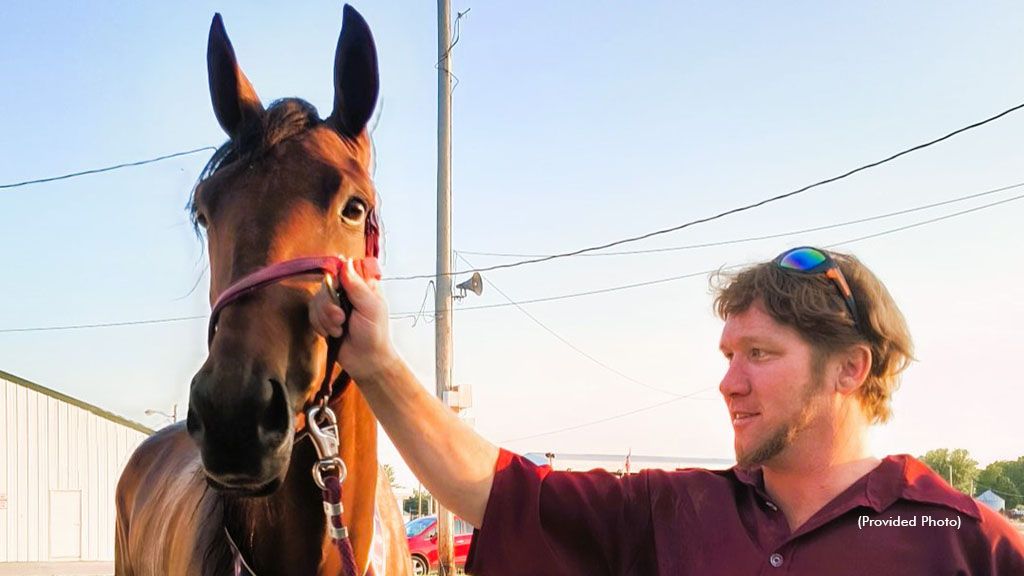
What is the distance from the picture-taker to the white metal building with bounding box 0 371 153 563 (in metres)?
22.9

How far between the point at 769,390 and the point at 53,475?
86.4 ft

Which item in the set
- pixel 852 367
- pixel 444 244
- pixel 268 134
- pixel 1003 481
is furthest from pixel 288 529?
pixel 1003 481

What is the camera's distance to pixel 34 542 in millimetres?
22922

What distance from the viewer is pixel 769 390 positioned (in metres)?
1.86

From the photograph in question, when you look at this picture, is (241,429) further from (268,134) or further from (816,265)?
(816,265)

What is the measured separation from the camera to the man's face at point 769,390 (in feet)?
6.07

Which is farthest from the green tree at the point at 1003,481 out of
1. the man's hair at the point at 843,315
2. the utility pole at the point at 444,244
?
the man's hair at the point at 843,315

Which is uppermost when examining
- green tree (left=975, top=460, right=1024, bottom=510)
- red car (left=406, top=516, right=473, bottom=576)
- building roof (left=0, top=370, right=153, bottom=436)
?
building roof (left=0, top=370, right=153, bottom=436)

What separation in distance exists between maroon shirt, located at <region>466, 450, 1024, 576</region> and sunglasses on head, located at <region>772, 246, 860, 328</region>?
382mm

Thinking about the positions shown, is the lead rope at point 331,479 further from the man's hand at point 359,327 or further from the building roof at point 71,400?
the building roof at point 71,400

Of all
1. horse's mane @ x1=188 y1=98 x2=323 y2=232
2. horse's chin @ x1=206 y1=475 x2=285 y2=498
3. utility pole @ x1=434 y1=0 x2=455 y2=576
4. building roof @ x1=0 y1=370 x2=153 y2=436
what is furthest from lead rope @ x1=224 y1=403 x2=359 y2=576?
building roof @ x1=0 y1=370 x2=153 y2=436

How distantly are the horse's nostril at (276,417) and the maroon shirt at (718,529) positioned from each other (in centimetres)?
48

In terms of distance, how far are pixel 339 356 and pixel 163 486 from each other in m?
2.91

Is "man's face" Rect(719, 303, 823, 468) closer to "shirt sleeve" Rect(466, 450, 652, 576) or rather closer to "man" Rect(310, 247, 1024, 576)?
"man" Rect(310, 247, 1024, 576)
